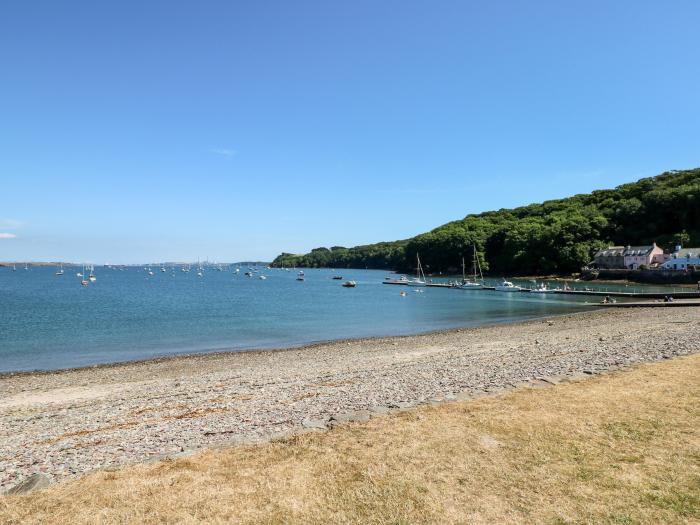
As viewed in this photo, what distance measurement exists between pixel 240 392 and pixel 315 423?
648cm

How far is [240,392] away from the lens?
1647 cm

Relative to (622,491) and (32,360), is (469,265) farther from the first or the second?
(622,491)

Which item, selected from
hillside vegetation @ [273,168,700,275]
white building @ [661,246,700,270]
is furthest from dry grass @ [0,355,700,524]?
hillside vegetation @ [273,168,700,275]

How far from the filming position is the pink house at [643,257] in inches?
4699

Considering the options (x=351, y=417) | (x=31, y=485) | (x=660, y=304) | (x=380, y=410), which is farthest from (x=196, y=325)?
(x=660, y=304)

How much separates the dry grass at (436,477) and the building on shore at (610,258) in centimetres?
13116

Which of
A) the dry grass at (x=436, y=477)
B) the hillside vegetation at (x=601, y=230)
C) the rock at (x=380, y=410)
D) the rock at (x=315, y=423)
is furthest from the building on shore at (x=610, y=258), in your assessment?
the rock at (x=315, y=423)

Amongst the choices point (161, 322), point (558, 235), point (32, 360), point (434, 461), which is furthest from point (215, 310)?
point (558, 235)

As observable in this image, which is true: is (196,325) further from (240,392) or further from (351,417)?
(351,417)

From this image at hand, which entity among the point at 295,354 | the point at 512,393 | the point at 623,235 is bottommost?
the point at 295,354

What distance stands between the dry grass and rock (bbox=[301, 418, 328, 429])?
0.61 meters

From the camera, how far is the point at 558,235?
142000 millimetres

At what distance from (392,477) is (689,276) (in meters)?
111

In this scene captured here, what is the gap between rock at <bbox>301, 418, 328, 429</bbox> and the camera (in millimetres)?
10617
